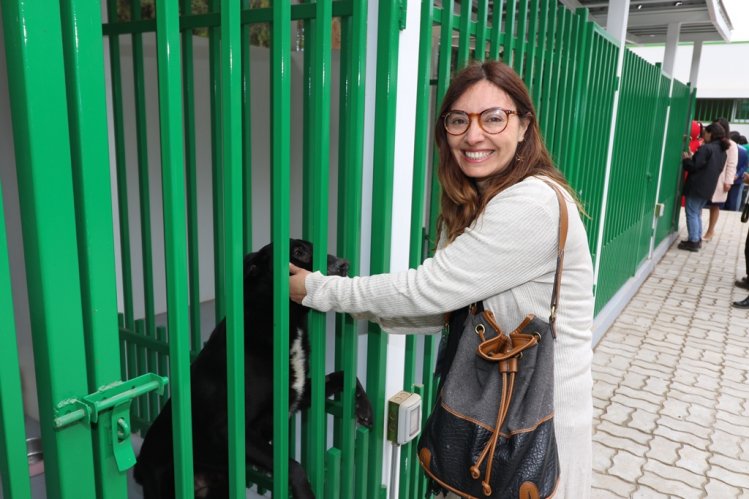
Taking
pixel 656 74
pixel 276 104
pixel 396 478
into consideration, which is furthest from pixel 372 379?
pixel 656 74

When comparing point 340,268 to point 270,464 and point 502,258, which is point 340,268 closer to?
point 502,258

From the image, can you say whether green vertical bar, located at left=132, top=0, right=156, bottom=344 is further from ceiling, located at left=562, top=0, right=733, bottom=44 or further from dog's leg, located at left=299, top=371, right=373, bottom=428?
ceiling, located at left=562, top=0, right=733, bottom=44

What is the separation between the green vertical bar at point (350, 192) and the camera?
1783 mm

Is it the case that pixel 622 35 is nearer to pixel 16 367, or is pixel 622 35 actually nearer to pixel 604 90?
pixel 604 90

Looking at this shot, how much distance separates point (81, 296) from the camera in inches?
45.4

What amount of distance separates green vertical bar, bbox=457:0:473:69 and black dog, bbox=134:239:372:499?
955 mm

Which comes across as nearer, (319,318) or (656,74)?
(319,318)

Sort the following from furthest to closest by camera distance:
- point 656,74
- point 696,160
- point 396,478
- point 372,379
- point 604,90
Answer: point 696,160 → point 656,74 → point 604,90 → point 396,478 → point 372,379

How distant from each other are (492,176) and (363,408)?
103 centimetres

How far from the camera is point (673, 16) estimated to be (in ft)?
24.9

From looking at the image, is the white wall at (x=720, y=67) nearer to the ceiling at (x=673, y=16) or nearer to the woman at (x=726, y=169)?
the woman at (x=726, y=169)

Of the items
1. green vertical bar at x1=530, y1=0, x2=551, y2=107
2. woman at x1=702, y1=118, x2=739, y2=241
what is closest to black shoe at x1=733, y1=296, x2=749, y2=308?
woman at x1=702, y1=118, x2=739, y2=241

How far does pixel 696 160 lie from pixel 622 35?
6.35 meters

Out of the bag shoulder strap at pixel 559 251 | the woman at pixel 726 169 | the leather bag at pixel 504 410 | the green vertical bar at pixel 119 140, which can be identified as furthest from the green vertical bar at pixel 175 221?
the woman at pixel 726 169
